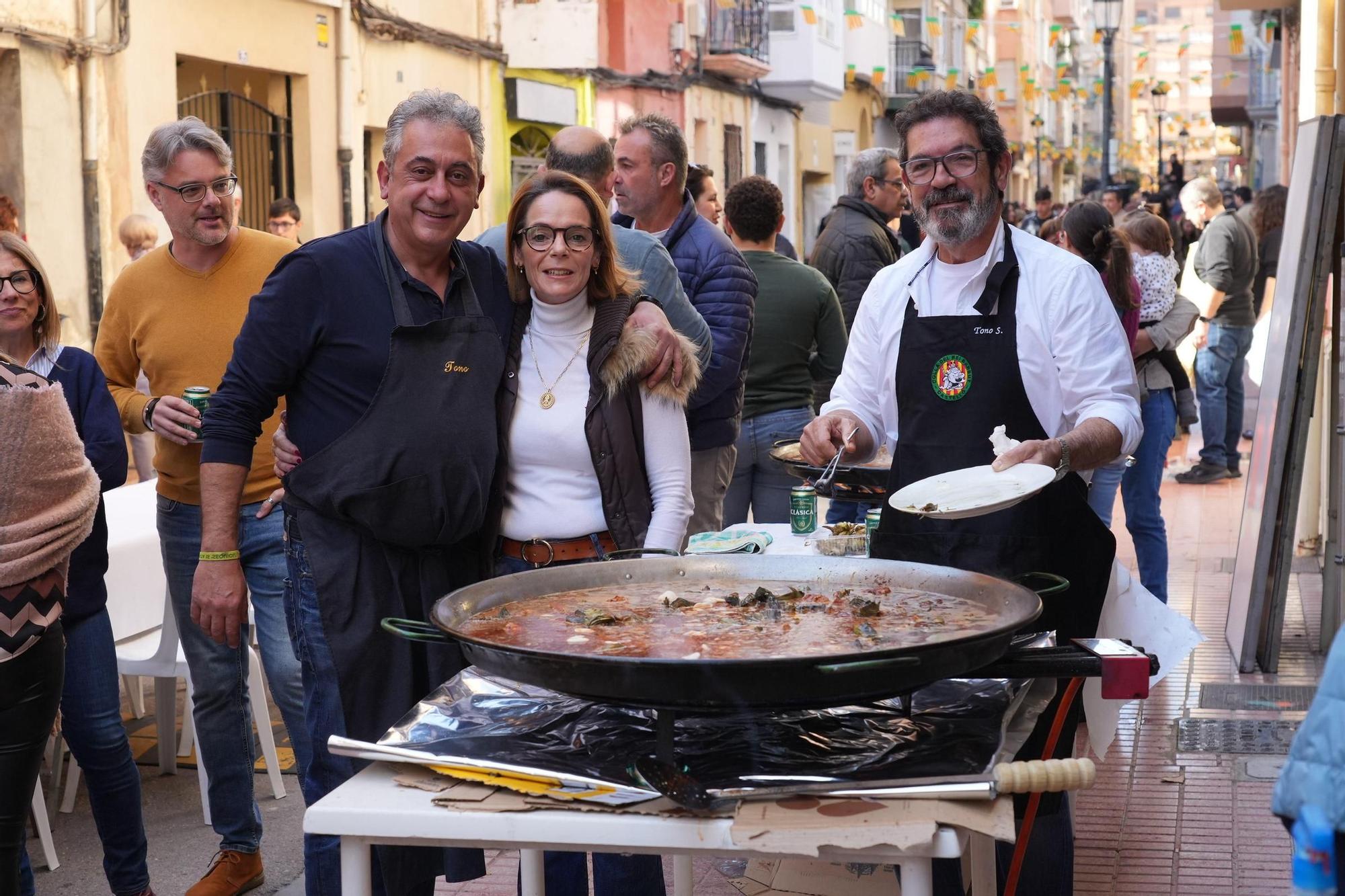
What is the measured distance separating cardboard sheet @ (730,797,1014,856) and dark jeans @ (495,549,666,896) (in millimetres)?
1288

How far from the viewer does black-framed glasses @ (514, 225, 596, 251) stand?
3.52 meters

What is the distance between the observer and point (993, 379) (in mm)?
3604

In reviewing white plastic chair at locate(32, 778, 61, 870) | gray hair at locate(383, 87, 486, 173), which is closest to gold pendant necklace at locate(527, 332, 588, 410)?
gray hair at locate(383, 87, 486, 173)

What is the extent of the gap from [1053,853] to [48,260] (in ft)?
37.0

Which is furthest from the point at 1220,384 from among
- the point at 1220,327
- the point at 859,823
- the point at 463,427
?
the point at 859,823

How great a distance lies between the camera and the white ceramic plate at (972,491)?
2.91 metres

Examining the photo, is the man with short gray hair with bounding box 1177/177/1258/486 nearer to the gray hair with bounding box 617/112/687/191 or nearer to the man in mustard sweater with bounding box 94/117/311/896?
→ the gray hair with bounding box 617/112/687/191

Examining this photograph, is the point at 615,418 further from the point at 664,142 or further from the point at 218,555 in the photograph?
the point at 664,142

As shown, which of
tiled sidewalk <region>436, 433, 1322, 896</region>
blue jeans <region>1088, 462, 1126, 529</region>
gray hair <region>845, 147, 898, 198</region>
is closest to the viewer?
tiled sidewalk <region>436, 433, 1322, 896</region>

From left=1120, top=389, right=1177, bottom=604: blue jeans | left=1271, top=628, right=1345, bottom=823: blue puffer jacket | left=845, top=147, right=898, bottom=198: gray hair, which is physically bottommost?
left=1120, top=389, right=1177, bottom=604: blue jeans

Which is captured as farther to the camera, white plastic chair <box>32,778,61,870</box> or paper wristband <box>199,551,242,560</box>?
white plastic chair <box>32,778,61,870</box>

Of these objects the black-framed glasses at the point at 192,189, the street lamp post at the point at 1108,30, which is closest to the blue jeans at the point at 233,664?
the black-framed glasses at the point at 192,189

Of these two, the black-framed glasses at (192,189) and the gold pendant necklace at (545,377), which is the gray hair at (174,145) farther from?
the gold pendant necklace at (545,377)

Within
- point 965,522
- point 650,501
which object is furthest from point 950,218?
point 650,501
